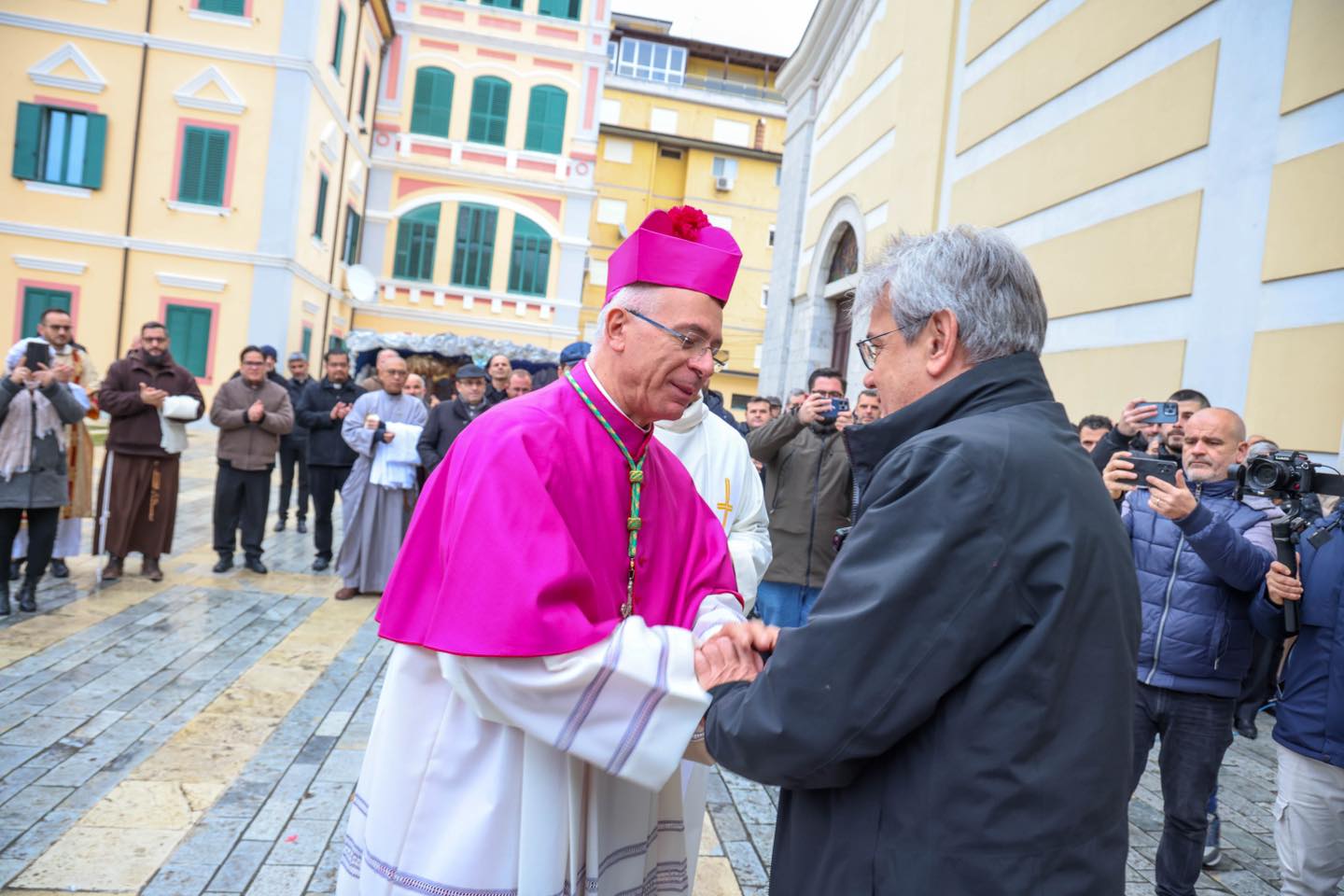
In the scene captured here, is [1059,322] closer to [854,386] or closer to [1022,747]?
[854,386]

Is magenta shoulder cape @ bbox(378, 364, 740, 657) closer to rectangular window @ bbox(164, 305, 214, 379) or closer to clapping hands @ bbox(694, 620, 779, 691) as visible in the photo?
clapping hands @ bbox(694, 620, 779, 691)

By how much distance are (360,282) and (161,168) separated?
6589 millimetres

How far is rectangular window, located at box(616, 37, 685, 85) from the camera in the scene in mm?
42500

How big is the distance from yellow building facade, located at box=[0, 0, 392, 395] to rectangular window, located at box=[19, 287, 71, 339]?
0.09 ft

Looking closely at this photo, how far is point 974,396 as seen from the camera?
5.75ft

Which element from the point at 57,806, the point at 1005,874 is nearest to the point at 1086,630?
the point at 1005,874

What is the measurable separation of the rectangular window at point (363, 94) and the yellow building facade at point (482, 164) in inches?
44.9

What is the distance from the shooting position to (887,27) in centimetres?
1364

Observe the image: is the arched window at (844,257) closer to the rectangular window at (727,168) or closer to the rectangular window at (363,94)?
the rectangular window at (363,94)

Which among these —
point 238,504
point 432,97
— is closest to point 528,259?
point 432,97

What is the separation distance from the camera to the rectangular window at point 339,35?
75.7ft

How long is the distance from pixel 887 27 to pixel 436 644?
13713mm

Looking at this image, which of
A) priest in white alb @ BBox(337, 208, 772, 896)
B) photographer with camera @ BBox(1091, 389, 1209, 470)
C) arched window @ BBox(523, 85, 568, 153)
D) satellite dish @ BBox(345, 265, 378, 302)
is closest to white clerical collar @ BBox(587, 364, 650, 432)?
priest in white alb @ BBox(337, 208, 772, 896)

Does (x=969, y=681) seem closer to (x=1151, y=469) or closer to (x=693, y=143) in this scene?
(x=1151, y=469)
